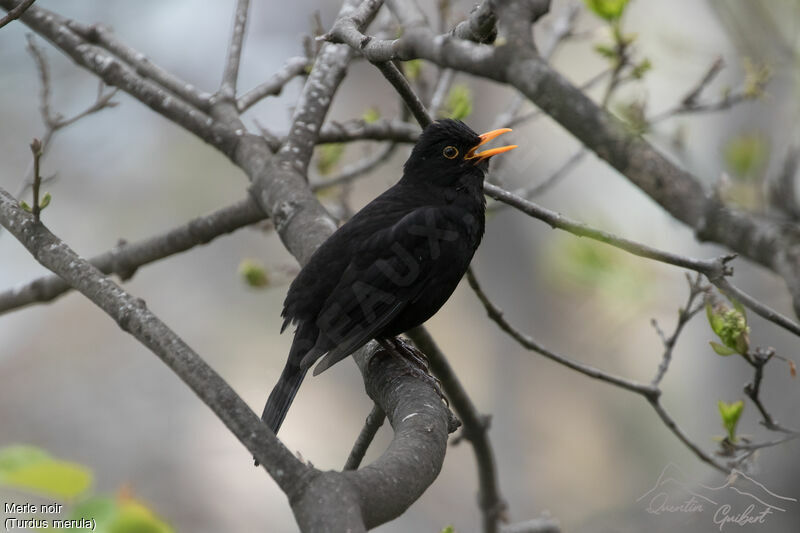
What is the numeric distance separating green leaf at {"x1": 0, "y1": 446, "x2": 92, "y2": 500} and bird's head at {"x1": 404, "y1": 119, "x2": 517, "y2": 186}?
7.88 feet

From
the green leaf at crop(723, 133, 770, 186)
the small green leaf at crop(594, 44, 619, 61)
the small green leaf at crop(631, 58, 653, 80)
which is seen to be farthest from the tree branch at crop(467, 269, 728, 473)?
the small green leaf at crop(631, 58, 653, 80)

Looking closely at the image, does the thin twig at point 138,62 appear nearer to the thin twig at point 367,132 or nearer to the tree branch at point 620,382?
the thin twig at point 367,132

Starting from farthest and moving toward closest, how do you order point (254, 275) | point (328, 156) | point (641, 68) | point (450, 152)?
point (328, 156), point (254, 275), point (641, 68), point (450, 152)

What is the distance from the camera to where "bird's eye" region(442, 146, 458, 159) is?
11.8ft

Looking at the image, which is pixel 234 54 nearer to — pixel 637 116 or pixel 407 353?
pixel 407 353

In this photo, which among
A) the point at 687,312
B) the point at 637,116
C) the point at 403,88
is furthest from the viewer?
the point at 637,116

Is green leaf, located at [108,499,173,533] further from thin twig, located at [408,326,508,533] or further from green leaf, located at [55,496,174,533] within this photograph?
thin twig, located at [408,326,508,533]

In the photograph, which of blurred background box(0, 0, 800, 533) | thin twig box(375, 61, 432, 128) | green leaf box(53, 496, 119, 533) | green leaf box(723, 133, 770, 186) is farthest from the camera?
blurred background box(0, 0, 800, 533)

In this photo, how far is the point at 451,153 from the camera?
3.62 m

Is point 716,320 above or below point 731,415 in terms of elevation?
above

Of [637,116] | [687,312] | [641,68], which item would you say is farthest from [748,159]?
[687,312]

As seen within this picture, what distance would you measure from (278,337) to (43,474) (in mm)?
8136

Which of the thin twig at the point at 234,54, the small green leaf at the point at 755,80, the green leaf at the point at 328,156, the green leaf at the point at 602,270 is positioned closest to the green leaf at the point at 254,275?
the green leaf at the point at 328,156

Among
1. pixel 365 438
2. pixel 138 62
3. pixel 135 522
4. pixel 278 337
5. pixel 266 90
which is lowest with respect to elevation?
pixel 135 522
